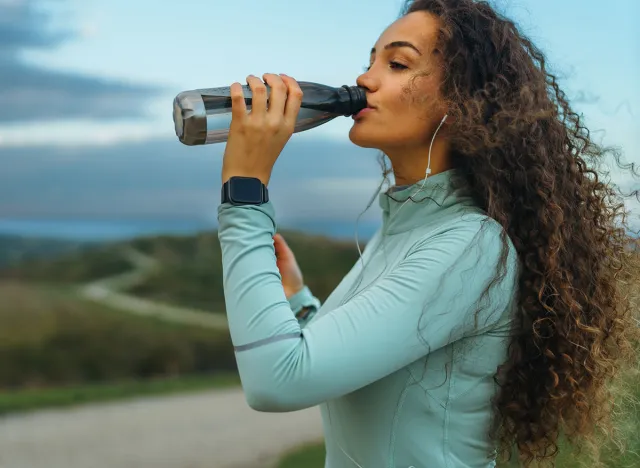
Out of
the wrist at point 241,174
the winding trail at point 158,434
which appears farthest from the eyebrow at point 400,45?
the winding trail at point 158,434

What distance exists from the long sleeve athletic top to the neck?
0.05m

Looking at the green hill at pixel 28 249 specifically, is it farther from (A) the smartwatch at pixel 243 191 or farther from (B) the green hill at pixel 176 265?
(A) the smartwatch at pixel 243 191

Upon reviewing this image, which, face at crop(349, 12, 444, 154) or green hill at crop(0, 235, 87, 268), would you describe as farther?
green hill at crop(0, 235, 87, 268)

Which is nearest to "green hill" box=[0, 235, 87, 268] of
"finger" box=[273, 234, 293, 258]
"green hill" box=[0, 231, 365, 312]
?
"green hill" box=[0, 231, 365, 312]

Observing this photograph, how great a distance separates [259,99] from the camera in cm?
105

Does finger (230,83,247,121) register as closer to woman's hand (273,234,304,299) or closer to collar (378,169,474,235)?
collar (378,169,474,235)

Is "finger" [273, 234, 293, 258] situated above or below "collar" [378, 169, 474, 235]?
below

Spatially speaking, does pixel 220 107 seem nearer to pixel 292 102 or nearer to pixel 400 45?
pixel 292 102

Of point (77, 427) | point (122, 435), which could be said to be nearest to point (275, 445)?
point (122, 435)

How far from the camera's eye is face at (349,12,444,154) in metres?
1.17

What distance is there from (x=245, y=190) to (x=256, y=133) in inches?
3.4

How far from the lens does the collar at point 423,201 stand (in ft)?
3.88

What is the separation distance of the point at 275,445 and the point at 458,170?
334 centimetres

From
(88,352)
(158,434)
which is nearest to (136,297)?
(88,352)
